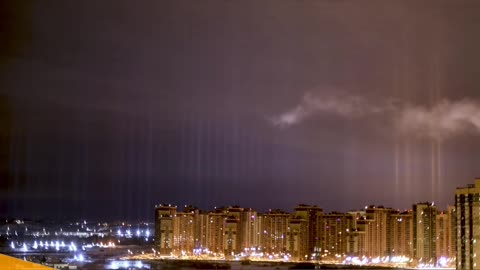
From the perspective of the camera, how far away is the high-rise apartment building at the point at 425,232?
17078 millimetres

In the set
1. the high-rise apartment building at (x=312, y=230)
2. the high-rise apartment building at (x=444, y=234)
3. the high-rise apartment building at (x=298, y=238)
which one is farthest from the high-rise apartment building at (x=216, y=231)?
the high-rise apartment building at (x=444, y=234)

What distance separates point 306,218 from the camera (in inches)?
758

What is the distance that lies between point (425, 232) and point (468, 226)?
238 inches

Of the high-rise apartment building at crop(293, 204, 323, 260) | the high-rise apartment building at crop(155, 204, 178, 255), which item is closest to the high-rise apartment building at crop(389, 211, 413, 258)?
the high-rise apartment building at crop(293, 204, 323, 260)

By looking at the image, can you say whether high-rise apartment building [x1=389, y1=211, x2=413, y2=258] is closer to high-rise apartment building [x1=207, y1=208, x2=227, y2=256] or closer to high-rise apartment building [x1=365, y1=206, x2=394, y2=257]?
high-rise apartment building [x1=365, y1=206, x2=394, y2=257]

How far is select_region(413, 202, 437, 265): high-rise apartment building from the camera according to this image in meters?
17.1

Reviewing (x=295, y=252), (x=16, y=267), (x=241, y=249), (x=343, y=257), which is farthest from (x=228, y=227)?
(x=16, y=267)

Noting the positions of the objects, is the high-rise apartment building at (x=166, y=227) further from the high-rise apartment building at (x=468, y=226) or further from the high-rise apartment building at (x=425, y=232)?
the high-rise apartment building at (x=468, y=226)

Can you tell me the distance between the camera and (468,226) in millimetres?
11453

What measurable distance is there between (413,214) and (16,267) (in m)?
17.2

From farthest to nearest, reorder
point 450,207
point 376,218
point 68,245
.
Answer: point 68,245 < point 376,218 < point 450,207

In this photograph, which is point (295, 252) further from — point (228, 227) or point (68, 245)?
point (68, 245)

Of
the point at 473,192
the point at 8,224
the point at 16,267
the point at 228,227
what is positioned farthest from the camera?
the point at 8,224

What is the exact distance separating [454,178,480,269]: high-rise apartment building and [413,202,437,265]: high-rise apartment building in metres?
5.51
